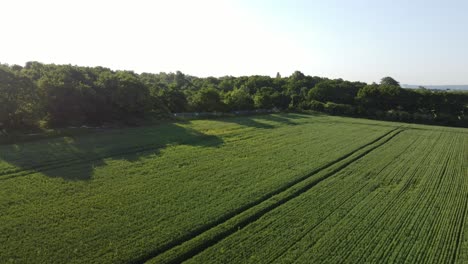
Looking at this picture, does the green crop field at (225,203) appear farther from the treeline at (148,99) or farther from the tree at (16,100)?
the treeline at (148,99)

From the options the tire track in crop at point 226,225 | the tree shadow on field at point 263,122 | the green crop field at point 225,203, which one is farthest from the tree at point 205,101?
the tire track in crop at point 226,225

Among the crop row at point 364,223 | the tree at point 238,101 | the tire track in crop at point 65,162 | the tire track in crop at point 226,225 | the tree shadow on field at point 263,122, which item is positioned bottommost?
the crop row at point 364,223

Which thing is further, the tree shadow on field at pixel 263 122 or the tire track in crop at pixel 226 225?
the tree shadow on field at pixel 263 122

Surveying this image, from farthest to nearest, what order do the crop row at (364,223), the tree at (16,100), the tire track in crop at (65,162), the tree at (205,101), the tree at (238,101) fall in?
the tree at (238,101) → the tree at (205,101) → the tree at (16,100) → the tire track in crop at (65,162) → the crop row at (364,223)

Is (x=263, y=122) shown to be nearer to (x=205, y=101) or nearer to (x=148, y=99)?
(x=205, y=101)

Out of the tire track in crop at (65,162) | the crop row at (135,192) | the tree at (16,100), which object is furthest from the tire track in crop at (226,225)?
the tree at (16,100)

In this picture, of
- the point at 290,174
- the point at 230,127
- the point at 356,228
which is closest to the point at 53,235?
the point at 356,228

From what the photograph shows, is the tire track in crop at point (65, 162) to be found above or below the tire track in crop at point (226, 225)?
above

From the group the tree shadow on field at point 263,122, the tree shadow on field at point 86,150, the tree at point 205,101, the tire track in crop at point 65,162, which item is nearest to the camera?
the tire track in crop at point 65,162
